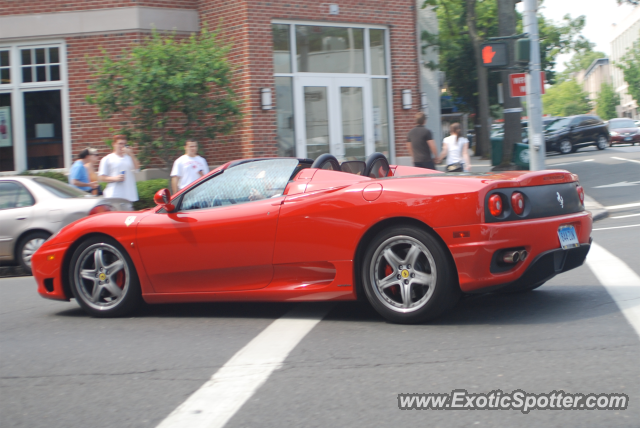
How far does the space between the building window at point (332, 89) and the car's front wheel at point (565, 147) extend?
1809 centimetres

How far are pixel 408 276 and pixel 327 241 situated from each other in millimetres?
666

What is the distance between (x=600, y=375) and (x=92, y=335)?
3645 millimetres

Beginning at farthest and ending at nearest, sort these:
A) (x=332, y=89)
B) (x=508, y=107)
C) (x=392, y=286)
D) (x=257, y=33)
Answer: (x=508, y=107) < (x=332, y=89) < (x=257, y=33) < (x=392, y=286)

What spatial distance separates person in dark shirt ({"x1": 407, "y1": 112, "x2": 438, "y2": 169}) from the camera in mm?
12992

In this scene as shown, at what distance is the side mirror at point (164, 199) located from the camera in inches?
234

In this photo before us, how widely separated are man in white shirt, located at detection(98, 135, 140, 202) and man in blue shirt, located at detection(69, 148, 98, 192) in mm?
644

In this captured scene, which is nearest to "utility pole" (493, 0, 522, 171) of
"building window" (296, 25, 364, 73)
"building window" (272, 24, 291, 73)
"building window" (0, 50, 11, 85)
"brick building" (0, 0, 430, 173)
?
"brick building" (0, 0, 430, 173)

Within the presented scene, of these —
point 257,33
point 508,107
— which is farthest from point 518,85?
point 508,107

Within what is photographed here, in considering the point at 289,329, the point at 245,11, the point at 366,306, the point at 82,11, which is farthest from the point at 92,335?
the point at 82,11

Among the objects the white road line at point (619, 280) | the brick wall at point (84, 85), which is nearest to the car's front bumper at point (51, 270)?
the white road line at point (619, 280)

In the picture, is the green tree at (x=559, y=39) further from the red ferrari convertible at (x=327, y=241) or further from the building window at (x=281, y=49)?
the red ferrari convertible at (x=327, y=241)

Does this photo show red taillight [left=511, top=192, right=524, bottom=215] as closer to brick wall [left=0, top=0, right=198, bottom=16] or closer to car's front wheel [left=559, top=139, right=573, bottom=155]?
brick wall [left=0, top=0, right=198, bottom=16]

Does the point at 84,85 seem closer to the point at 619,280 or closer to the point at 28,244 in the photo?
the point at 28,244

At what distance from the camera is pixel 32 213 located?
990 cm
